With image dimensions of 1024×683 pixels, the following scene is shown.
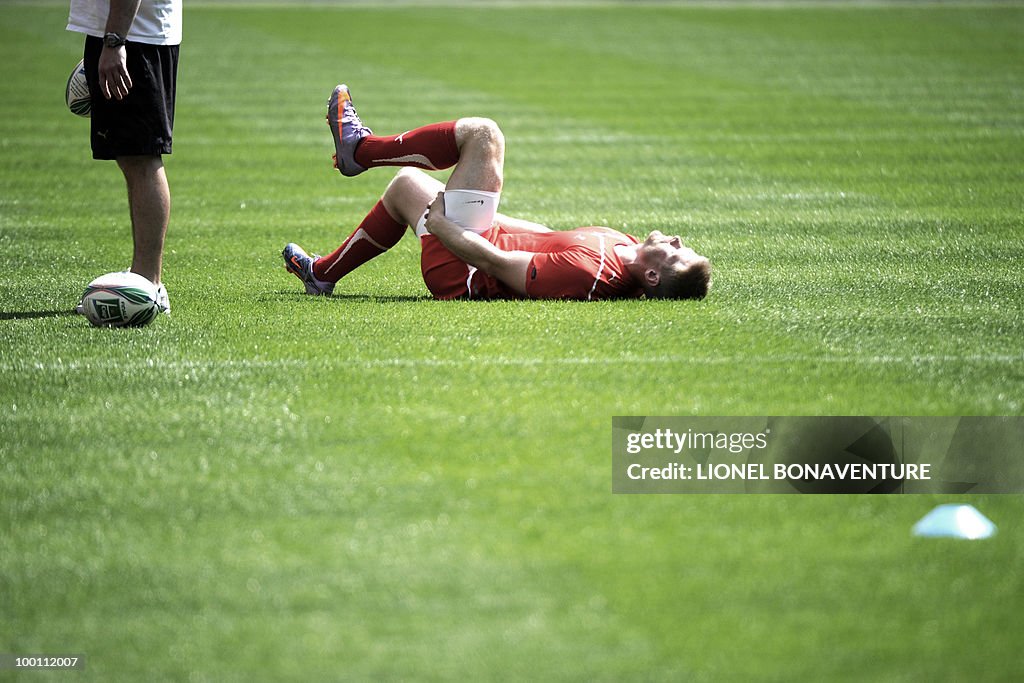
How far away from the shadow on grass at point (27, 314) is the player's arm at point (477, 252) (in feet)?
5.76

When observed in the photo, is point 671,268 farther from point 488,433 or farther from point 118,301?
point 118,301

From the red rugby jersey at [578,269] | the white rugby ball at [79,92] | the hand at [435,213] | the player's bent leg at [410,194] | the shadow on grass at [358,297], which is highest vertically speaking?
the white rugby ball at [79,92]

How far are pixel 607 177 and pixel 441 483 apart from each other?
288 inches

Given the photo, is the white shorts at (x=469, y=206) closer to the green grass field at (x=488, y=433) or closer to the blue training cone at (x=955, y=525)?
the green grass field at (x=488, y=433)

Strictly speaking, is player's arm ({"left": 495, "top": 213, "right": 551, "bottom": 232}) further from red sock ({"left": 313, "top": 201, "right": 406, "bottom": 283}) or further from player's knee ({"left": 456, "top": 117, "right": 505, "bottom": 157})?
red sock ({"left": 313, "top": 201, "right": 406, "bottom": 283})

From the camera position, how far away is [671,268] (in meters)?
6.21

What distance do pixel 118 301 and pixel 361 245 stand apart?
4.58ft

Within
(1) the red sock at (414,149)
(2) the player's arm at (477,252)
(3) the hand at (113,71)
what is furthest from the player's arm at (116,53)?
(2) the player's arm at (477,252)

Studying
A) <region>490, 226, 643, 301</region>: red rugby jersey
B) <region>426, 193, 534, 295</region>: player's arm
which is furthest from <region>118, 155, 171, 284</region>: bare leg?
<region>490, 226, 643, 301</region>: red rugby jersey

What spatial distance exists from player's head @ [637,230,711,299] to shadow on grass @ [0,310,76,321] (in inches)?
107

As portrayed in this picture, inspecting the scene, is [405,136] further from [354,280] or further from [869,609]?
[869,609]

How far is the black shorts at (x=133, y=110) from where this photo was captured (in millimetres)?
5777

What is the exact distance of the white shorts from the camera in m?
6.16

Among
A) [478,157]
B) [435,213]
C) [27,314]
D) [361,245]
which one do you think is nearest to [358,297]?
[361,245]
